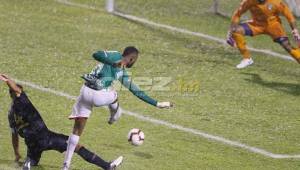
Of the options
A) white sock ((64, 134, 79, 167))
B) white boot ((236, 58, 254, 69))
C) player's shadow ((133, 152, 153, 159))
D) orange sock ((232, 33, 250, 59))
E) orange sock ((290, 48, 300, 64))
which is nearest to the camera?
white sock ((64, 134, 79, 167))

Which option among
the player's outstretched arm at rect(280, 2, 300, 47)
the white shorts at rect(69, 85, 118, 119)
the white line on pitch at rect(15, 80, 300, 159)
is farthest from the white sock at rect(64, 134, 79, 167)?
the player's outstretched arm at rect(280, 2, 300, 47)

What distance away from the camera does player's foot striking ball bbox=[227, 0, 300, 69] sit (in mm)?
19431

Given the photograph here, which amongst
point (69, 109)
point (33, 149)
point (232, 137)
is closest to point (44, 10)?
point (69, 109)

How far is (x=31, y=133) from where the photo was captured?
13125mm

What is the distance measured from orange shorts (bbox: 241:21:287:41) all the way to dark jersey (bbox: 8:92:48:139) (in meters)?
7.99

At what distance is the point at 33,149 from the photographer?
13.2 metres

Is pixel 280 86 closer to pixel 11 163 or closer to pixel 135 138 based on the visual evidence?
pixel 135 138

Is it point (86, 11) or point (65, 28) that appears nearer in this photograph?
point (65, 28)

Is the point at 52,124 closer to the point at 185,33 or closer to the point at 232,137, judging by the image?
the point at 232,137

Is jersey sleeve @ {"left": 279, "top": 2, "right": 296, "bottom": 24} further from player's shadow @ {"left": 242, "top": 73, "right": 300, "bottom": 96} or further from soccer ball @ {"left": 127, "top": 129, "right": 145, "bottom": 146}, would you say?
soccer ball @ {"left": 127, "top": 129, "right": 145, "bottom": 146}

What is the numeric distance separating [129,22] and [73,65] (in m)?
4.40

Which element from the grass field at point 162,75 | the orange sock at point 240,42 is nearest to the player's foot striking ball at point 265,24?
the orange sock at point 240,42

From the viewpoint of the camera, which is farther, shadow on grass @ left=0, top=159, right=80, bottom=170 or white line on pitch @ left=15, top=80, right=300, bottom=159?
white line on pitch @ left=15, top=80, right=300, bottom=159

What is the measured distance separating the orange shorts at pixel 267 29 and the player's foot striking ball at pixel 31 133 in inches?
299
